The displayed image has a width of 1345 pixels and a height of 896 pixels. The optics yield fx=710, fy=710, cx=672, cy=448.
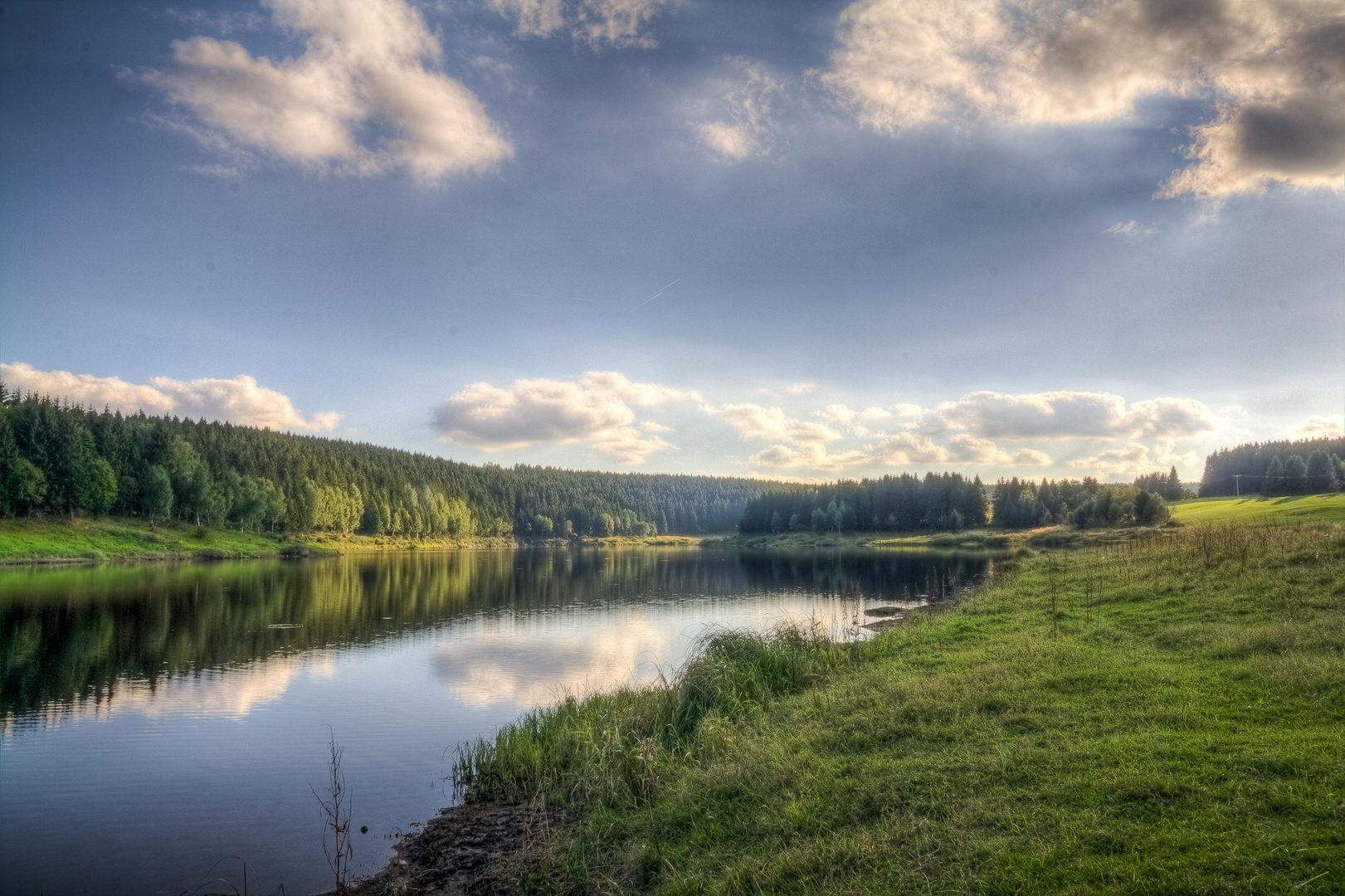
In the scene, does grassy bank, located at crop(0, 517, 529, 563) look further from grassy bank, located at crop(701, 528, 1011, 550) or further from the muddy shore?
A: grassy bank, located at crop(701, 528, 1011, 550)

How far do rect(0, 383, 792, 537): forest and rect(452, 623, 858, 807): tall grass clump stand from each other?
294ft

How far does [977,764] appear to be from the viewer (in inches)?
375

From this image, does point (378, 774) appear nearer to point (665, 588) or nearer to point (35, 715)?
point (35, 715)

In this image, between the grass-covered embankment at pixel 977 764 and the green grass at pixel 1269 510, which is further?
the green grass at pixel 1269 510

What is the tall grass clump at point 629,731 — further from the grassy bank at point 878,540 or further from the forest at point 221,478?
the grassy bank at point 878,540

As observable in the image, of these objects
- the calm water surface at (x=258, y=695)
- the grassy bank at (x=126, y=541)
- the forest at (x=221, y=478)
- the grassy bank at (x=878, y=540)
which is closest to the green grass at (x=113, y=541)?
the grassy bank at (x=126, y=541)

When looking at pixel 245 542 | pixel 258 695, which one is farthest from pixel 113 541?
pixel 258 695

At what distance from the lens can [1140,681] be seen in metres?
12.6

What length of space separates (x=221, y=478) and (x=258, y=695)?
311ft

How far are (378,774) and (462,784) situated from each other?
231cm

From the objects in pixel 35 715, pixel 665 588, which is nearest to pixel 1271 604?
pixel 35 715

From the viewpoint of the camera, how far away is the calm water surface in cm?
1255

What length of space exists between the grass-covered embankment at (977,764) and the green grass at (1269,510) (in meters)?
40.3

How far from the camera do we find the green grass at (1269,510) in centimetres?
5109
